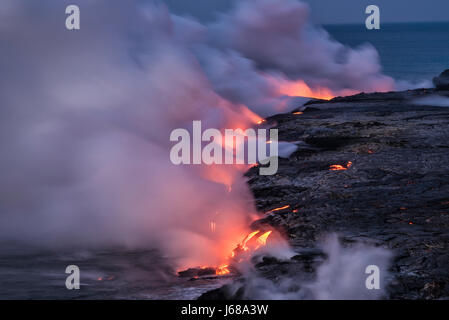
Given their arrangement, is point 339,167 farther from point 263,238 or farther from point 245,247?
point 245,247

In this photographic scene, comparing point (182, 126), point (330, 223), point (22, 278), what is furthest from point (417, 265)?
point (182, 126)

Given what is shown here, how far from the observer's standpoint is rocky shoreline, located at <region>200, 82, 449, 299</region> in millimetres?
4059

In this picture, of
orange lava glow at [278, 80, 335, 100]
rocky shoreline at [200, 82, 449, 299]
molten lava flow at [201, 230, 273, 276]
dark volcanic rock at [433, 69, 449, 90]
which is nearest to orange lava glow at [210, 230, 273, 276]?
molten lava flow at [201, 230, 273, 276]

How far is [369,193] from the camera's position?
222 inches

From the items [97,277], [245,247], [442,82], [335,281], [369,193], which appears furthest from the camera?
[442,82]

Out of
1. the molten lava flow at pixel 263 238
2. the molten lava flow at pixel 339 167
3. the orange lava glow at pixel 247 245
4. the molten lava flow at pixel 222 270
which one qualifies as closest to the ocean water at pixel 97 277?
the molten lava flow at pixel 222 270

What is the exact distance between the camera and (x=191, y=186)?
20.7 feet

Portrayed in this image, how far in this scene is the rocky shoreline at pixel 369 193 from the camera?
4.06 m

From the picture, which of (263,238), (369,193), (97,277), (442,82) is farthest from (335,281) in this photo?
(442,82)

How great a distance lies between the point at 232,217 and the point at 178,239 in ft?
1.77

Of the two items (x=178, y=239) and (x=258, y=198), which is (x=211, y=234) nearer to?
(x=178, y=239)

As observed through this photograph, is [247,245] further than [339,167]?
No

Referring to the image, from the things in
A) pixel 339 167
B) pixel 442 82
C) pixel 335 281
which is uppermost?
pixel 442 82

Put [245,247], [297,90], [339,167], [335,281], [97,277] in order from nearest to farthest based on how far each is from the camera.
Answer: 1. [335,281]
2. [97,277]
3. [245,247]
4. [339,167]
5. [297,90]
